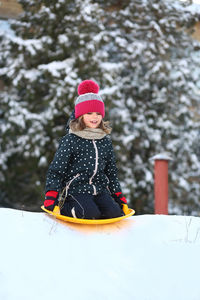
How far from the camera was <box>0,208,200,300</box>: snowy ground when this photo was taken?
68.2 inches

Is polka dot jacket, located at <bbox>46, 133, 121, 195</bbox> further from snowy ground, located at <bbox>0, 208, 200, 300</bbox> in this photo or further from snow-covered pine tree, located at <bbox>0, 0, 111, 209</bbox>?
snow-covered pine tree, located at <bbox>0, 0, 111, 209</bbox>

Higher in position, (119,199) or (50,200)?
(50,200)

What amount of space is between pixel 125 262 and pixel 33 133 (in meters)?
4.39

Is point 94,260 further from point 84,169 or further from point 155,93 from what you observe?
point 155,93

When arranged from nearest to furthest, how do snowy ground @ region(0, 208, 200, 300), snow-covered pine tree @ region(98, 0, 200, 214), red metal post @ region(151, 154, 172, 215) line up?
snowy ground @ region(0, 208, 200, 300) < red metal post @ region(151, 154, 172, 215) < snow-covered pine tree @ region(98, 0, 200, 214)

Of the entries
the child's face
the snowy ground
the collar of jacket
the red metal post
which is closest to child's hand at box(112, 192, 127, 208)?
the snowy ground

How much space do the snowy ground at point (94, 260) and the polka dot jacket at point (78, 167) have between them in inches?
12.5

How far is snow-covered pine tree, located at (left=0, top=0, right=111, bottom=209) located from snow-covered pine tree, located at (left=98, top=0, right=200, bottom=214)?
883mm

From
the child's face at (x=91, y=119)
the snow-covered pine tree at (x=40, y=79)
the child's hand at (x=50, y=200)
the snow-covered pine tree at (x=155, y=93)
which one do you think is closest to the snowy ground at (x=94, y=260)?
the child's hand at (x=50, y=200)

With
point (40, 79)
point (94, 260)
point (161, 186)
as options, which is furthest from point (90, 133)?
point (40, 79)

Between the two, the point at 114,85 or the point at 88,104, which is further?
the point at 114,85

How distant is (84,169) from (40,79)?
4373mm

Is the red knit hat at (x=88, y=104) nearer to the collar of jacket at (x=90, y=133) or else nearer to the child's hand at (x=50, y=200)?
the collar of jacket at (x=90, y=133)

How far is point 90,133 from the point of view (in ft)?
8.59
